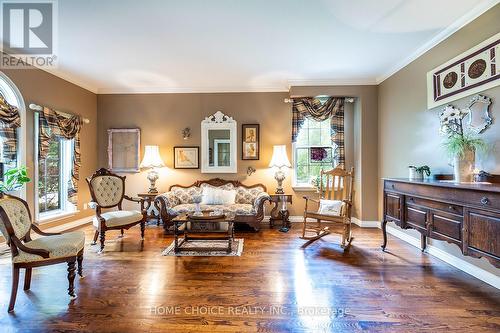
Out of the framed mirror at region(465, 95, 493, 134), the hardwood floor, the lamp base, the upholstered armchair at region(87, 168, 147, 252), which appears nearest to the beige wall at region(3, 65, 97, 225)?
the upholstered armchair at region(87, 168, 147, 252)

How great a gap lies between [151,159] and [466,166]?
462 centimetres

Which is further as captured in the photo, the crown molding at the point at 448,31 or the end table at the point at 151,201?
the end table at the point at 151,201

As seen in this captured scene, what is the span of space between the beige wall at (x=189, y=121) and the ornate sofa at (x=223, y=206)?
173 mm

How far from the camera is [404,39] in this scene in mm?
2994

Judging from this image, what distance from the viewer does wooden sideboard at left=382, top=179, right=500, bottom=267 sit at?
5.68 feet

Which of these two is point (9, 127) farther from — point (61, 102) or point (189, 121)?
point (189, 121)

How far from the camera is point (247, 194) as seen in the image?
4.55 m

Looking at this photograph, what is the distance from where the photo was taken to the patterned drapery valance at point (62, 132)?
363 cm

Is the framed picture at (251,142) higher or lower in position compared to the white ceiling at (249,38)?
lower

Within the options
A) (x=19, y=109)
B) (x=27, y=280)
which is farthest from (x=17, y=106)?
(x=27, y=280)

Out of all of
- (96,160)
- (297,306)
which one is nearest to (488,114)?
(297,306)

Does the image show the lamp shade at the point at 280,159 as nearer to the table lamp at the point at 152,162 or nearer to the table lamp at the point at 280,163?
the table lamp at the point at 280,163

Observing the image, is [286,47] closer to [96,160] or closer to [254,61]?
[254,61]

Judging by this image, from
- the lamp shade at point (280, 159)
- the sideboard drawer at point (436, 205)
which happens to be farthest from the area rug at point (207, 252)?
the sideboard drawer at point (436, 205)
